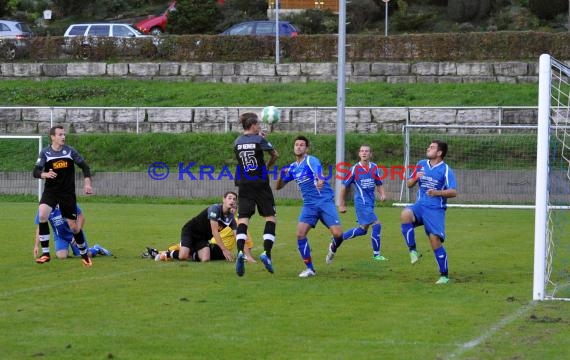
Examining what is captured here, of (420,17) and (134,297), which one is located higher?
(420,17)

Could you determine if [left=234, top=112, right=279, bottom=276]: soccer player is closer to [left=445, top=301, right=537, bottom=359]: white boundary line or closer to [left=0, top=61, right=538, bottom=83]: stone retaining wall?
[left=445, top=301, right=537, bottom=359]: white boundary line

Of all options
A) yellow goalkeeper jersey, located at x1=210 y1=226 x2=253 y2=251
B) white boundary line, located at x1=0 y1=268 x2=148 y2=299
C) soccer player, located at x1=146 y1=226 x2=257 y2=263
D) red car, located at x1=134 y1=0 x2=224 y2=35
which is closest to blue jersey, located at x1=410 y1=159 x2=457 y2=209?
soccer player, located at x1=146 y1=226 x2=257 y2=263

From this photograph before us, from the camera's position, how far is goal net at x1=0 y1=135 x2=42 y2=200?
104 feet

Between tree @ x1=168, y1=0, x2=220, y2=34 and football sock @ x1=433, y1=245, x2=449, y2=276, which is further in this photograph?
tree @ x1=168, y1=0, x2=220, y2=34

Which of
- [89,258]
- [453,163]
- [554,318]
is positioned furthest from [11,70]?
[554,318]

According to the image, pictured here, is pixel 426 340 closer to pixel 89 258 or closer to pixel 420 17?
pixel 89 258

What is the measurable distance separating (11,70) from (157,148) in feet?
40.6

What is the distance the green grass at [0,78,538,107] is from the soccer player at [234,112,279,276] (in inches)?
931

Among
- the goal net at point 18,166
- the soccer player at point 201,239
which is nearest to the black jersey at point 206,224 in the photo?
the soccer player at point 201,239

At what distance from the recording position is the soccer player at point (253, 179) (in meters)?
13.7

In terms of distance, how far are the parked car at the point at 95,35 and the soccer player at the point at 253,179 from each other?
29877mm

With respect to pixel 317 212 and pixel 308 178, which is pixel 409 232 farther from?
pixel 308 178

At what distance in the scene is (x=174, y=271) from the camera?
14750 mm

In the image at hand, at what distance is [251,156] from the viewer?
1370cm
